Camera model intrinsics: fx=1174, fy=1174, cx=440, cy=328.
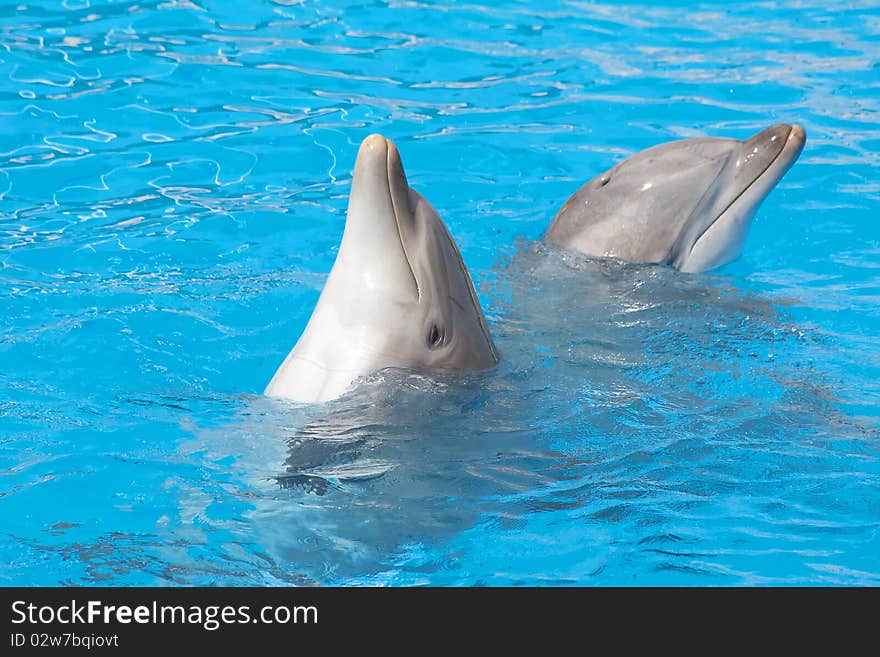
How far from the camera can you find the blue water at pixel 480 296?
4.42 m

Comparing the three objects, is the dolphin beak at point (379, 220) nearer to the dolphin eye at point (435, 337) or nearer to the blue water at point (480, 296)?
the dolphin eye at point (435, 337)

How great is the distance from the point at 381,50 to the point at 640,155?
4.87 meters

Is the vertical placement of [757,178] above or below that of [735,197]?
above

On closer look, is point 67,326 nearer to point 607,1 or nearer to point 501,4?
point 501,4

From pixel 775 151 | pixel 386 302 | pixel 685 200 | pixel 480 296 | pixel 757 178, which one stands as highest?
pixel 775 151

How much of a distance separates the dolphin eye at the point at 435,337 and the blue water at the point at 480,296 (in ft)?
0.52

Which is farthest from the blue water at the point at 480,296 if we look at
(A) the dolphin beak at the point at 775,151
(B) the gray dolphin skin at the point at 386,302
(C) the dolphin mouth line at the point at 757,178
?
(A) the dolphin beak at the point at 775,151

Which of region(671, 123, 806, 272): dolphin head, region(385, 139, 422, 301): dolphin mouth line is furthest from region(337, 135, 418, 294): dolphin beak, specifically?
region(671, 123, 806, 272): dolphin head

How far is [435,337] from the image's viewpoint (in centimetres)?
496

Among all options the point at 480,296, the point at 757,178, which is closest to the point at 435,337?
the point at 480,296

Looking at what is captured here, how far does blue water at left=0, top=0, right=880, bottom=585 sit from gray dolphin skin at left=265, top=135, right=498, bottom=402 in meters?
0.12

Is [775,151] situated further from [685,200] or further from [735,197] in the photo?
[685,200]

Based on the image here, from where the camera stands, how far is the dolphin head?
267 inches

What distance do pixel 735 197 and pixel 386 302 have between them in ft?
9.49
